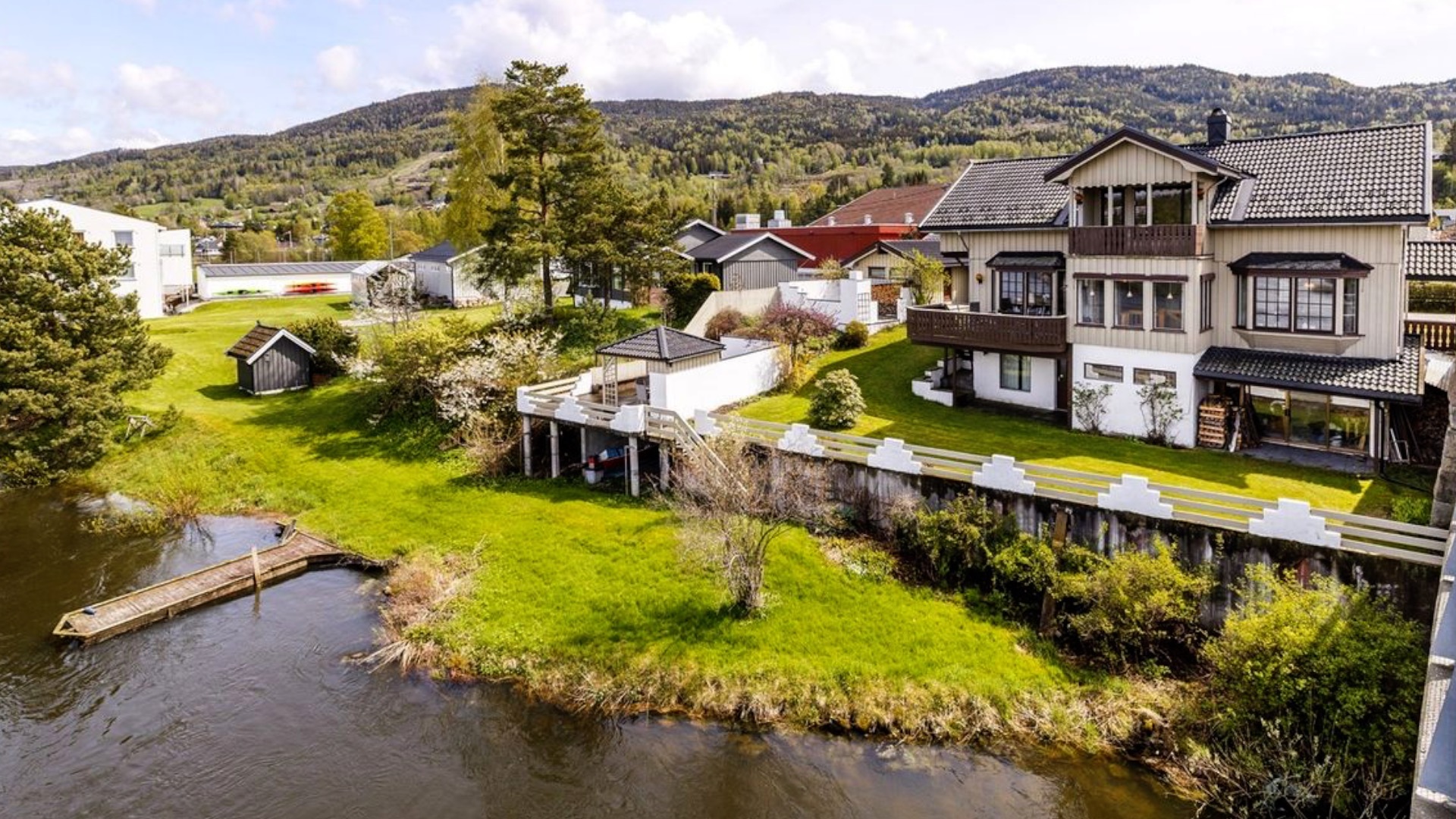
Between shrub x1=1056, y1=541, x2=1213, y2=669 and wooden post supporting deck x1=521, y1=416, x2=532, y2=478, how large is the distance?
1711 cm

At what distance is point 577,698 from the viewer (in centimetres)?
1734

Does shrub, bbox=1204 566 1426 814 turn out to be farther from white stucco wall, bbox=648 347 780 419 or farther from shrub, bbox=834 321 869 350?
shrub, bbox=834 321 869 350

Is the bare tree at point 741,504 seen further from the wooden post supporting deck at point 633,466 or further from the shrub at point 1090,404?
the shrub at point 1090,404

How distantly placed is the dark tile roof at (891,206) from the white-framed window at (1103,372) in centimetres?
3405

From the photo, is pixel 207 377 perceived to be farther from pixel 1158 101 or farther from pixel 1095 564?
pixel 1158 101

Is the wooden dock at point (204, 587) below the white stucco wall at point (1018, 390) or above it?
below

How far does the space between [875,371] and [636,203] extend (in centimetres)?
1364

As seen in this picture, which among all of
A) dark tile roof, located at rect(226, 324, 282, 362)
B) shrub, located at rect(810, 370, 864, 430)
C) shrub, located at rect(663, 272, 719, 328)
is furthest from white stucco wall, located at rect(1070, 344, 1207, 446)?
dark tile roof, located at rect(226, 324, 282, 362)

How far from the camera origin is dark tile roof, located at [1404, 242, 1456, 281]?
77.2 ft

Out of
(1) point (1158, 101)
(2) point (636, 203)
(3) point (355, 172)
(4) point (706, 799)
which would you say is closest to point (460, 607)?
(4) point (706, 799)

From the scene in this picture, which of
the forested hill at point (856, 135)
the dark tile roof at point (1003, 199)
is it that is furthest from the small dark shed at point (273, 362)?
the forested hill at point (856, 135)

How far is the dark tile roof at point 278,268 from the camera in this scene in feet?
212

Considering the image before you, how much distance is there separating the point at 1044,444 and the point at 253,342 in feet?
107

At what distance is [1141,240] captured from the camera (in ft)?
80.1
